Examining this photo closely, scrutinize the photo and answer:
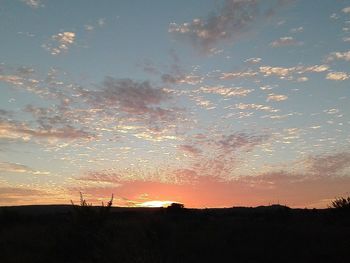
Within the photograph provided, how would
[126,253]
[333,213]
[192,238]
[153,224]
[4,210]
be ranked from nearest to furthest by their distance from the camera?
[126,253] → [192,238] → [153,224] → [333,213] → [4,210]

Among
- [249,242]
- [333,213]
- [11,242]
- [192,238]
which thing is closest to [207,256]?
[249,242]

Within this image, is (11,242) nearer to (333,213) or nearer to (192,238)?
(192,238)

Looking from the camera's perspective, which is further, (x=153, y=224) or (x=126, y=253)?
(x=153, y=224)

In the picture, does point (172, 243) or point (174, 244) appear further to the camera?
point (172, 243)

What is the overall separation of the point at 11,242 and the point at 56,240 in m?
3.57

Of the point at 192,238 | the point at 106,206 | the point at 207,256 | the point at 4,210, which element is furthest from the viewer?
the point at 4,210

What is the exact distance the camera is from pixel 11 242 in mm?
20234

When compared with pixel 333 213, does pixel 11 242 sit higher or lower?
lower

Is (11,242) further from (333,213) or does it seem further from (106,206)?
(333,213)

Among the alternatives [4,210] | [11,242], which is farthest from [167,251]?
[4,210]

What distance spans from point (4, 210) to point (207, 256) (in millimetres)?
21771

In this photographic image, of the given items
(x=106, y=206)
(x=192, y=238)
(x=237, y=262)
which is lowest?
(x=237, y=262)

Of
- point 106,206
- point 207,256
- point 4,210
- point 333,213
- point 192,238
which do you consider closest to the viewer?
point 207,256

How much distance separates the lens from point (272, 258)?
14703 millimetres
